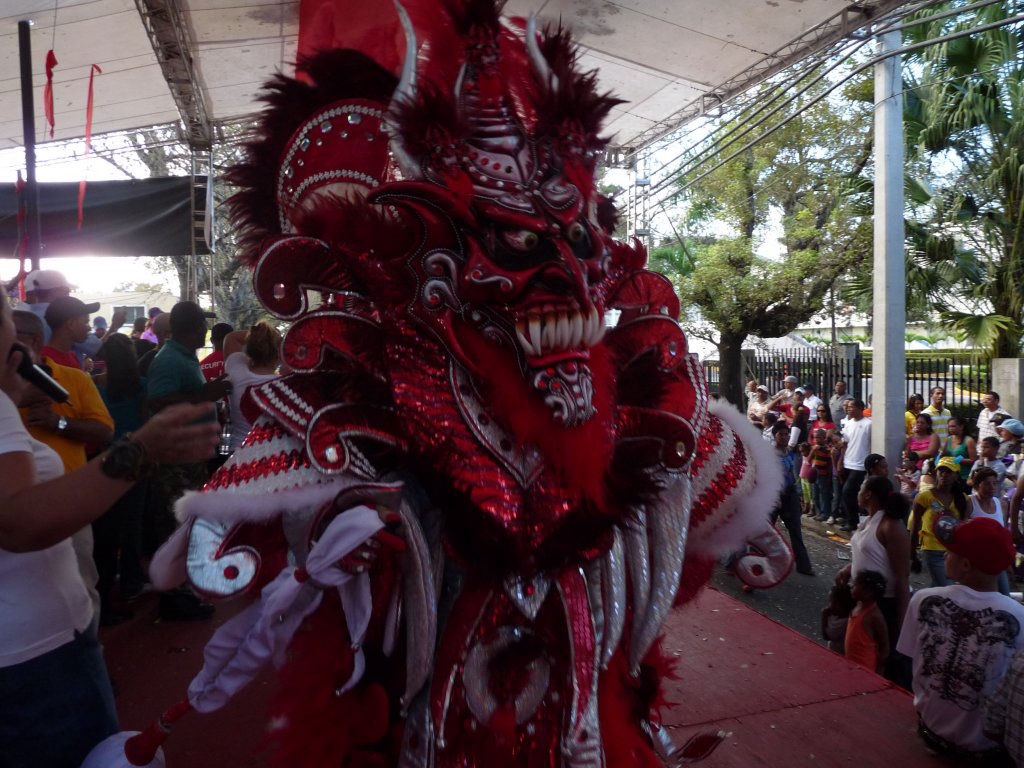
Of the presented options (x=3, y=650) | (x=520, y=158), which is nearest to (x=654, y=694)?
(x=520, y=158)

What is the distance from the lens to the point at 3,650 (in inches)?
52.7

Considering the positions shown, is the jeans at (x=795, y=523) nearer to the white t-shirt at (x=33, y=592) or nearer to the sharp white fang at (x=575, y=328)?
the sharp white fang at (x=575, y=328)

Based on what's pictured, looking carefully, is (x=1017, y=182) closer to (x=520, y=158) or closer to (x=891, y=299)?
(x=891, y=299)

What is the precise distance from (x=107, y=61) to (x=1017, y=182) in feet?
35.8

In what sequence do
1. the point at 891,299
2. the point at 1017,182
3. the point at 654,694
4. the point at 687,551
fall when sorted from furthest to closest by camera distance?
the point at 1017,182 < the point at 891,299 < the point at 687,551 < the point at 654,694

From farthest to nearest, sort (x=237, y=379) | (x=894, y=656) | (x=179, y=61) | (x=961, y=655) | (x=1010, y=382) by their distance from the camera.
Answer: (x=1010, y=382) < (x=179, y=61) < (x=894, y=656) < (x=237, y=379) < (x=961, y=655)

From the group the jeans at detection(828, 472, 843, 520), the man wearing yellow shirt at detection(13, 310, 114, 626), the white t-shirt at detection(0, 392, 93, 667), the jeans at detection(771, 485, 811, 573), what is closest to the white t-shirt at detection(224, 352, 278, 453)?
the man wearing yellow shirt at detection(13, 310, 114, 626)

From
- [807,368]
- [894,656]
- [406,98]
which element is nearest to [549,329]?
[406,98]

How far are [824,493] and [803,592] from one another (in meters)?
2.70

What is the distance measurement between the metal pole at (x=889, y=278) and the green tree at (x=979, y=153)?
308cm

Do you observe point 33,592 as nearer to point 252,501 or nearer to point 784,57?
point 252,501

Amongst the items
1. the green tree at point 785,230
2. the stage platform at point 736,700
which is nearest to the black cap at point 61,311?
the stage platform at point 736,700

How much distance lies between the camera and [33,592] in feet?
4.57

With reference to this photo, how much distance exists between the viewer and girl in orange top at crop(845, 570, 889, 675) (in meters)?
3.49
